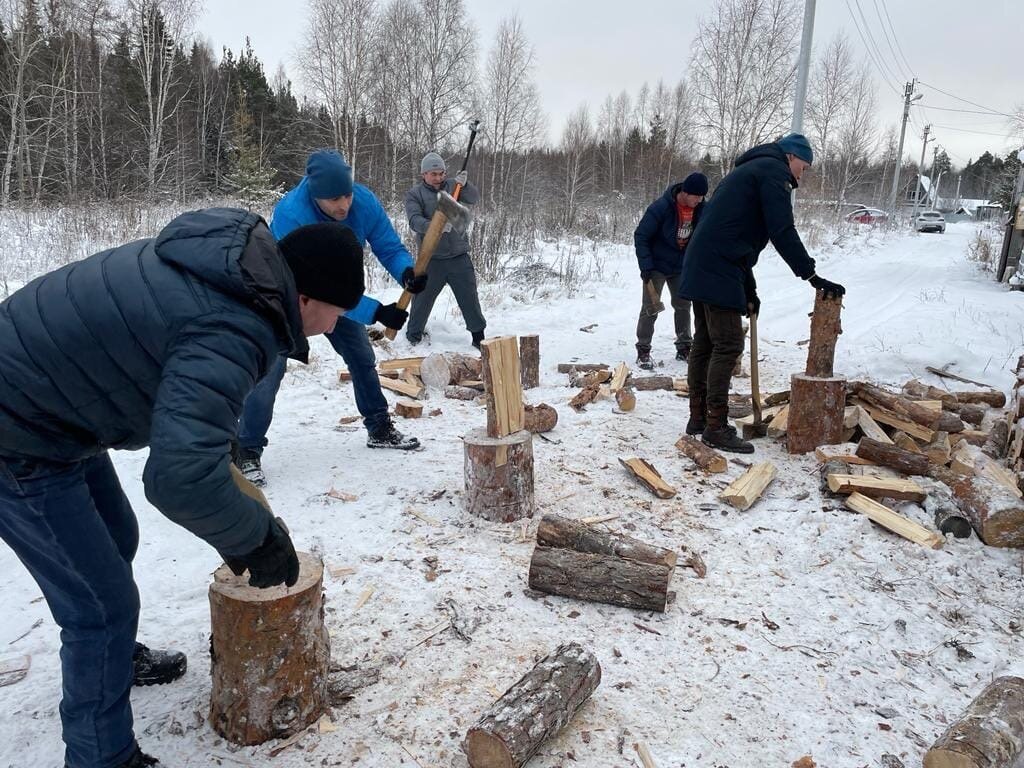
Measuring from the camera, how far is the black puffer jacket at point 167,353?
1.34m

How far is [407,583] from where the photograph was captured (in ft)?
9.33

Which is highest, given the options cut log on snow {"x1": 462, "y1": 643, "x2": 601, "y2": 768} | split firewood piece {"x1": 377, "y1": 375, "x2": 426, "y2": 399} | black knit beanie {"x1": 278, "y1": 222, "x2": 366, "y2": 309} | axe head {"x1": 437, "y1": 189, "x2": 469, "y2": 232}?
axe head {"x1": 437, "y1": 189, "x2": 469, "y2": 232}

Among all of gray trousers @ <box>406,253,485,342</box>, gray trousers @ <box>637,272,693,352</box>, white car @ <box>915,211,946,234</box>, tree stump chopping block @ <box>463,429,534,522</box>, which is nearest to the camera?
tree stump chopping block @ <box>463,429,534,522</box>

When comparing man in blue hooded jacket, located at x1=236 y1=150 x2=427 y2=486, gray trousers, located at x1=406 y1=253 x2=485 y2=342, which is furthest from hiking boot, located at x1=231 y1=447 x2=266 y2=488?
gray trousers, located at x1=406 y1=253 x2=485 y2=342

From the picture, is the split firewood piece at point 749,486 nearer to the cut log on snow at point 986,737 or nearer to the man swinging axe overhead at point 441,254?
the cut log on snow at point 986,737

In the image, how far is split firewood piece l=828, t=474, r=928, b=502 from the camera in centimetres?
355

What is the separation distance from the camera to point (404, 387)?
18.4ft

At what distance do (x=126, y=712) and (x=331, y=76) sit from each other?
20.2 metres

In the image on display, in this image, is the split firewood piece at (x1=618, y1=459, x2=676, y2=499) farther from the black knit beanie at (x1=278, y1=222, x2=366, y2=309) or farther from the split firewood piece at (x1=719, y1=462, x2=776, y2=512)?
the black knit beanie at (x1=278, y1=222, x2=366, y2=309)

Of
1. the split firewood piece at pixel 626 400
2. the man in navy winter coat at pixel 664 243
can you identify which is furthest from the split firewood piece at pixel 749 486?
the man in navy winter coat at pixel 664 243

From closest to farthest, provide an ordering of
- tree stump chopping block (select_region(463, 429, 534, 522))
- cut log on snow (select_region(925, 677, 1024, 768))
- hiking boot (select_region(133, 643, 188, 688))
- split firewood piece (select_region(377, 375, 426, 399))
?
cut log on snow (select_region(925, 677, 1024, 768))
hiking boot (select_region(133, 643, 188, 688))
tree stump chopping block (select_region(463, 429, 534, 522))
split firewood piece (select_region(377, 375, 426, 399))

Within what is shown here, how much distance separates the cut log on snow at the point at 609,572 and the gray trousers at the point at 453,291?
167 inches

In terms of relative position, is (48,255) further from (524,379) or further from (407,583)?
(407,583)

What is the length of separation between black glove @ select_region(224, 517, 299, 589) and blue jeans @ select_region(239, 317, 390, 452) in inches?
79.2
